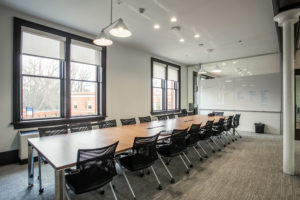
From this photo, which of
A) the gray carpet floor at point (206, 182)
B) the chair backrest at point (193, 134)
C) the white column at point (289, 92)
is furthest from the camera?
the chair backrest at point (193, 134)

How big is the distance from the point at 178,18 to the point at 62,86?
3.50 metres

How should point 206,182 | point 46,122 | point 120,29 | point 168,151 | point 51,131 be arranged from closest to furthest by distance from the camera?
point 120,29
point 206,182
point 168,151
point 51,131
point 46,122

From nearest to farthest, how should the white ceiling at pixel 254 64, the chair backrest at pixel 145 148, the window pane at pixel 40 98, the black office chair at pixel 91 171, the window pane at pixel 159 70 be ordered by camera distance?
the black office chair at pixel 91 171
the chair backrest at pixel 145 148
the window pane at pixel 40 98
the white ceiling at pixel 254 64
the window pane at pixel 159 70

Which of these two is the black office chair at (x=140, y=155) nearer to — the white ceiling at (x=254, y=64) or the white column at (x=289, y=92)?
the white column at (x=289, y=92)

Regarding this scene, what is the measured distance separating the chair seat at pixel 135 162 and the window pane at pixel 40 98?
9.58 ft

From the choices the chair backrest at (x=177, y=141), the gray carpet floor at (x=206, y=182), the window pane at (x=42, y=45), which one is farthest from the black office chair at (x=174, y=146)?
the window pane at (x=42, y=45)

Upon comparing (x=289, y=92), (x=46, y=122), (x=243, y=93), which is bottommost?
(x=46, y=122)

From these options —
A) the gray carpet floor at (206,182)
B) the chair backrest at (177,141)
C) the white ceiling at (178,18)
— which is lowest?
the gray carpet floor at (206,182)

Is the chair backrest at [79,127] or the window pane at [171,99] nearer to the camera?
the chair backrest at [79,127]

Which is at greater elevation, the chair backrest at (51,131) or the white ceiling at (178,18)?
the white ceiling at (178,18)

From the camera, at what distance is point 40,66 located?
4.02 m

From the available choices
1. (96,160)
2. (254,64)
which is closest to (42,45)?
(96,160)

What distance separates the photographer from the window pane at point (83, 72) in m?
4.63

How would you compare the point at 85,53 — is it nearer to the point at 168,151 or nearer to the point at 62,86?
the point at 62,86
